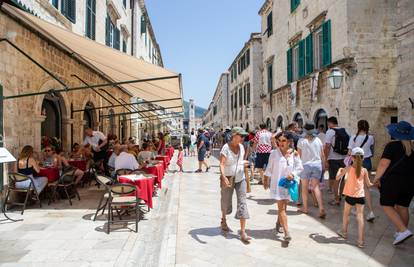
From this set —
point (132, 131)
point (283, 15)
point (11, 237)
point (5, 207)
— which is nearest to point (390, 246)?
point (11, 237)

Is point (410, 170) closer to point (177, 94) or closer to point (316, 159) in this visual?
point (316, 159)

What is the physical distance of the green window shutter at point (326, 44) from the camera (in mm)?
12414

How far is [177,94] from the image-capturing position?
39.3 feet

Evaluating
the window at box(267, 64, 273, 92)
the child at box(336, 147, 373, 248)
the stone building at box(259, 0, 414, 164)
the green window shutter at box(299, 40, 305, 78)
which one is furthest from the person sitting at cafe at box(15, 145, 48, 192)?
the window at box(267, 64, 273, 92)

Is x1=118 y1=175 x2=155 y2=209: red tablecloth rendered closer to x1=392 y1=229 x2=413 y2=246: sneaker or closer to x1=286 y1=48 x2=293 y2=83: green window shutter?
x1=392 y1=229 x2=413 y2=246: sneaker

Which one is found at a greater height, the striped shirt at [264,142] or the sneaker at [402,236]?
the striped shirt at [264,142]

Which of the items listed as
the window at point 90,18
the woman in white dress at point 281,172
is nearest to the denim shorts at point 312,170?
the woman in white dress at point 281,172

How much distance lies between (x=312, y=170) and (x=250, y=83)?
20408 millimetres

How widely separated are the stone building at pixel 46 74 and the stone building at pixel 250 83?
14256 millimetres

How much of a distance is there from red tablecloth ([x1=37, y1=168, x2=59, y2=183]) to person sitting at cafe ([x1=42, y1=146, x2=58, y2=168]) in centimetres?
26

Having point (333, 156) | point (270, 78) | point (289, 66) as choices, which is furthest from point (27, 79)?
point (270, 78)

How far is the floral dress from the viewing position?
4430mm

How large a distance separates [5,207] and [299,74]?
1296cm

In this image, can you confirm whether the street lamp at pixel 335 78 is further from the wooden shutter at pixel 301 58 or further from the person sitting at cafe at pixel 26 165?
the person sitting at cafe at pixel 26 165
